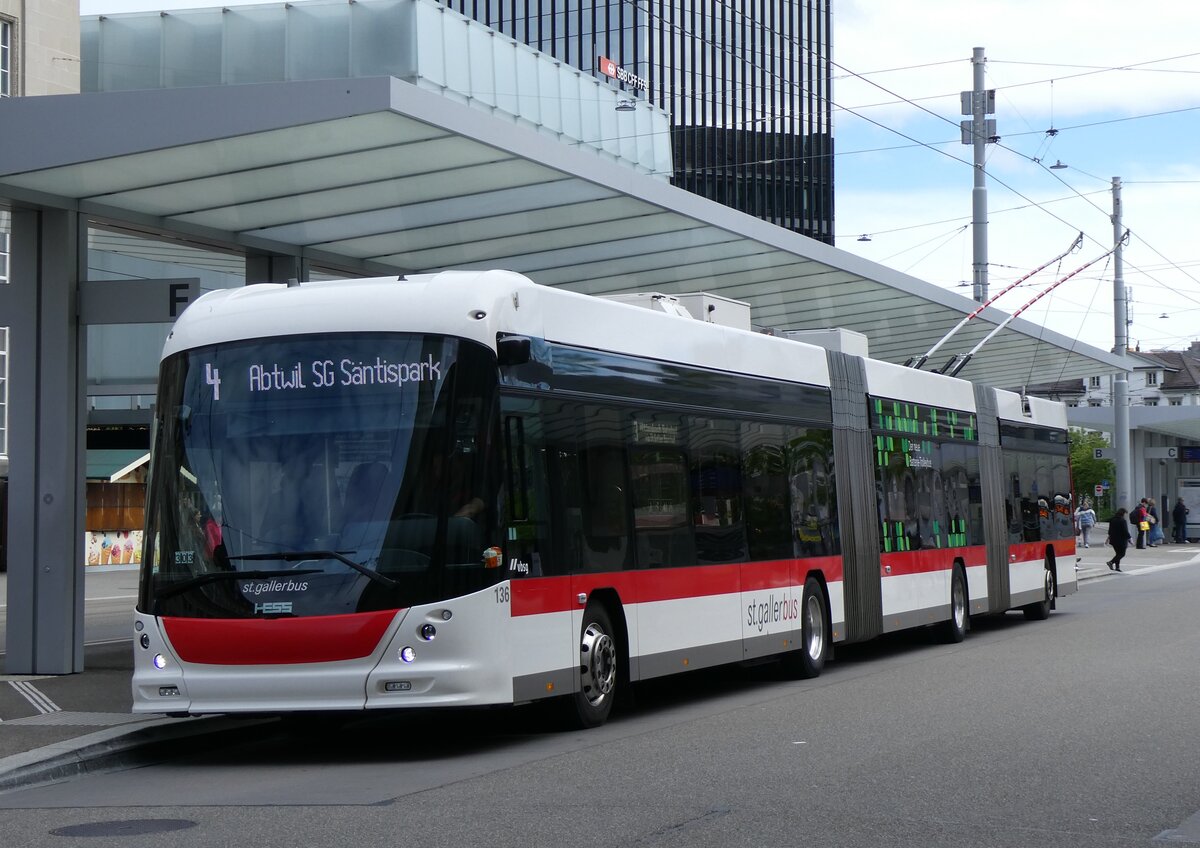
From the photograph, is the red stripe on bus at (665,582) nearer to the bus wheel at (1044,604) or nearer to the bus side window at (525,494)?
the bus side window at (525,494)

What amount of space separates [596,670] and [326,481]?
246 cm

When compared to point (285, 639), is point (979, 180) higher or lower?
higher

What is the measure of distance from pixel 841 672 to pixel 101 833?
30.9ft

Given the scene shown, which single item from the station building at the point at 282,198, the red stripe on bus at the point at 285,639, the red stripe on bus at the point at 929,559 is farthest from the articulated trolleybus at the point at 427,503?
the red stripe on bus at the point at 929,559

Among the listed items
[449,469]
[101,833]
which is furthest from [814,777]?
[101,833]

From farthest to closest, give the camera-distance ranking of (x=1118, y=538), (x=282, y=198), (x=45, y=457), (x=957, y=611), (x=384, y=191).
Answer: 1. (x=1118, y=538)
2. (x=957, y=611)
3. (x=384, y=191)
4. (x=282, y=198)
5. (x=45, y=457)

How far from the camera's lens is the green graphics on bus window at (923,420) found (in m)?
17.8

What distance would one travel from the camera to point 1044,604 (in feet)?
77.3

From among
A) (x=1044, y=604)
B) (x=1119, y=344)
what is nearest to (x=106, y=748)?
(x=1044, y=604)

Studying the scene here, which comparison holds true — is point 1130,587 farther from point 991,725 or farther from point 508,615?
point 508,615

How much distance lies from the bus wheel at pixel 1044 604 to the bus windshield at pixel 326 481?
14.9 metres

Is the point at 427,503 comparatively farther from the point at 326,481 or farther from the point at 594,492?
the point at 594,492

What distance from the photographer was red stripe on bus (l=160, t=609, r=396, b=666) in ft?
32.2

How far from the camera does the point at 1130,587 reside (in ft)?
105
